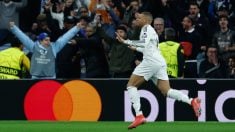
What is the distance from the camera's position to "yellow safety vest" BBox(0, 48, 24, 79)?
17469mm

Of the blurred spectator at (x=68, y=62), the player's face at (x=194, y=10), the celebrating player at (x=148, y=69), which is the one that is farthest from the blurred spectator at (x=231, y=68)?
the celebrating player at (x=148, y=69)

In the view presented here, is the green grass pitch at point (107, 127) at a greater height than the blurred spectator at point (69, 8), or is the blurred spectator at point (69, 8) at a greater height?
the blurred spectator at point (69, 8)

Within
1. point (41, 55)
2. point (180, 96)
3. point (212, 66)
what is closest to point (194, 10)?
point (212, 66)

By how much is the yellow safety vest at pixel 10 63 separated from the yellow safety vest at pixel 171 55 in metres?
3.13

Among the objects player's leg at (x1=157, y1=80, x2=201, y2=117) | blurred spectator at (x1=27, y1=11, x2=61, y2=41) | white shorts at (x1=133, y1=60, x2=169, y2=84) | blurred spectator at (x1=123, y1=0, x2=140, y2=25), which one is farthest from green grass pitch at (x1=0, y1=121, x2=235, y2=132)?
blurred spectator at (x1=123, y1=0, x2=140, y2=25)

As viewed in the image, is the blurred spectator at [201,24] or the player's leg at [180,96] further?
the blurred spectator at [201,24]

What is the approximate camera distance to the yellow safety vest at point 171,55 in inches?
679

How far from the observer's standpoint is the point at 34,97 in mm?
17344

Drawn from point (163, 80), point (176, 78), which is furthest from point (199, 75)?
point (163, 80)

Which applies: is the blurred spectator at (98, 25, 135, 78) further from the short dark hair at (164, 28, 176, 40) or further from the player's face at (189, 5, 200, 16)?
the player's face at (189, 5, 200, 16)

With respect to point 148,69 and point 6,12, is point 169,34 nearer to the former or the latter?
point 148,69

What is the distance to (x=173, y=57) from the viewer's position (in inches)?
679

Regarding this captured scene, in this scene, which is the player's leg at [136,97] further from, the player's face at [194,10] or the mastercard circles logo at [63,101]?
the player's face at [194,10]

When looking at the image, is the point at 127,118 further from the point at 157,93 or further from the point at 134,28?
the point at 134,28
